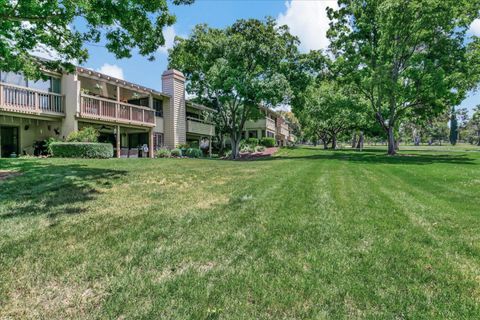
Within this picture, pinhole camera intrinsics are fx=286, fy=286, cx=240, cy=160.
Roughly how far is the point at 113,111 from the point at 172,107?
21.5 ft

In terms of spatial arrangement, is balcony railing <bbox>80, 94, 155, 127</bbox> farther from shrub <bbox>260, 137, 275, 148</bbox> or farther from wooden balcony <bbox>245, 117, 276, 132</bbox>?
wooden balcony <bbox>245, 117, 276, 132</bbox>

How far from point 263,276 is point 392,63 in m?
23.9

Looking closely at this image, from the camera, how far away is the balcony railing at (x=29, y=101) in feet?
43.2

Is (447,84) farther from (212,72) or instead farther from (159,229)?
(159,229)

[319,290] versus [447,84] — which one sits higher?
[447,84]

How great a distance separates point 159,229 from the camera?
4.52 m

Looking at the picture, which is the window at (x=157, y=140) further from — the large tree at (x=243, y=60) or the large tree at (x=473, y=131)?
the large tree at (x=473, y=131)

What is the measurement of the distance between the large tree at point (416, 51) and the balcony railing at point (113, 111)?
16.0 meters

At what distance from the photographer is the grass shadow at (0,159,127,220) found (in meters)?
5.23

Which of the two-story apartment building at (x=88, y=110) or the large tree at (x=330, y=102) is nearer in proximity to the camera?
the two-story apartment building at (x=88, y=110)

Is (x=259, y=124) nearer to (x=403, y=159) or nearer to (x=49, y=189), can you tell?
(x=403, y=159)

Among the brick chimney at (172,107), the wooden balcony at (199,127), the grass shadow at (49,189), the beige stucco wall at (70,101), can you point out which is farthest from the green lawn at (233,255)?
the wooden balcony at (199,127)

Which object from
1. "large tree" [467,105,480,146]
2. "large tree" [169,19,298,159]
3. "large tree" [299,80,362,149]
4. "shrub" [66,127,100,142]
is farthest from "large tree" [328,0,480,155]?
"large tree" [467,105,480,146]

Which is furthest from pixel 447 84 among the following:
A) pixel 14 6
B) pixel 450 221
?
pixel 14 6
